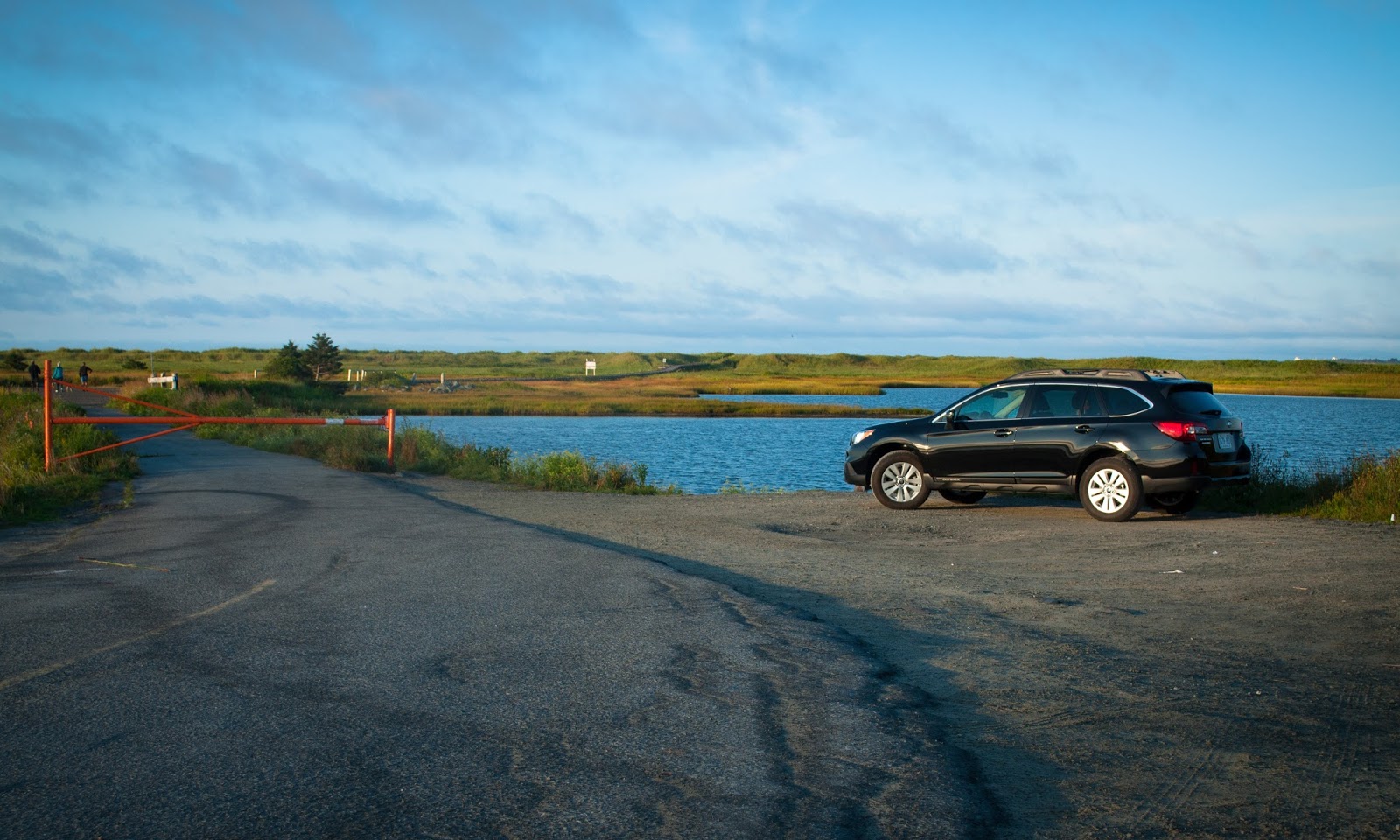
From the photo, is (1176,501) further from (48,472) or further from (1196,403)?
(48,472)

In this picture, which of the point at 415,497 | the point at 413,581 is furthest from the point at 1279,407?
the point at 413,581

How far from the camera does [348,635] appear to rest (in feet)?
25.3

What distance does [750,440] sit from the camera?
157ft

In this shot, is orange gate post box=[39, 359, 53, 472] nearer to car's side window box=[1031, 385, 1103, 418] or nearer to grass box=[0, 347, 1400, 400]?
car's side window box=[1031, 385, 1103, 418]

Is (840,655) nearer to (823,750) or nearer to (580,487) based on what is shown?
(823,750)

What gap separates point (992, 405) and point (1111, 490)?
2.29m

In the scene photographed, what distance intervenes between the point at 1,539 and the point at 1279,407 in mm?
71861

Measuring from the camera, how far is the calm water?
31.2 m

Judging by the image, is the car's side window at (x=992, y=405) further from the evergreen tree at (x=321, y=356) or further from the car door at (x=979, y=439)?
the evergreen tree at (x=321, y=356)

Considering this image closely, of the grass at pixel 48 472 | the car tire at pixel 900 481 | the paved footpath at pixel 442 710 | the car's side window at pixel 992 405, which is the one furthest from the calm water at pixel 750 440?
the paved footpath at pixel 442 710

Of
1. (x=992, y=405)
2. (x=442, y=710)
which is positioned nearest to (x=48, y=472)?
(x=992, y=405)

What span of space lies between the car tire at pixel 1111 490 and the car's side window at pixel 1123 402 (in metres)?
0.65

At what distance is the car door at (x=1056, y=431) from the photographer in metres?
15.1

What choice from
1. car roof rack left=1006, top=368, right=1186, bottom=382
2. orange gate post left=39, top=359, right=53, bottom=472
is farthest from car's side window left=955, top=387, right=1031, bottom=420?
orange gate post left=39, top=359, right=53, bottom=472
